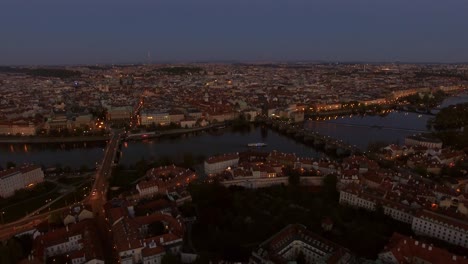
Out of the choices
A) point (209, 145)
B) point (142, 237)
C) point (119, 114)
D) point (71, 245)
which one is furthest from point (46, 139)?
point (142, 237)

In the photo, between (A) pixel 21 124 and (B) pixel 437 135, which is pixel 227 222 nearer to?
(B) pixel 437 135

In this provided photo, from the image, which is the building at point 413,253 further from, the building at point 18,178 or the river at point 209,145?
the building at point 18,178

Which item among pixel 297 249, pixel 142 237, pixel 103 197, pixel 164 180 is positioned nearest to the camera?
pixel 297 249

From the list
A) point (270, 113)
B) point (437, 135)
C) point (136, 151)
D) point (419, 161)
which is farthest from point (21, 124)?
point (437, 135)

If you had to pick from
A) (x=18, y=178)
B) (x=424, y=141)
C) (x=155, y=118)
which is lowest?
(x=155, y=118)

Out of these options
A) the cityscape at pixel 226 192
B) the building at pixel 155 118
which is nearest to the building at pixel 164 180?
the cityscape at pixel 226 192

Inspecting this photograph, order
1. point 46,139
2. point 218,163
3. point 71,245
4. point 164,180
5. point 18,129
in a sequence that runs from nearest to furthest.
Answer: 1. point 71,245
2. point 164,180
3. point 218,163
4. point 46,139
5. point 18,129

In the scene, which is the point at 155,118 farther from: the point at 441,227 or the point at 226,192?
the point at 441,227
